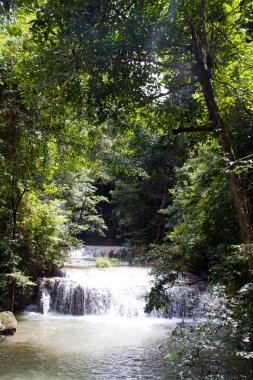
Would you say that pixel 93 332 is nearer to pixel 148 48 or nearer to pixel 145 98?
pixel 145 98

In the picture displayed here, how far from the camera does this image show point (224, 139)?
173 inches

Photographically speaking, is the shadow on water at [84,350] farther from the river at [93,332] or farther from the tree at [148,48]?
the tree at [148,48]

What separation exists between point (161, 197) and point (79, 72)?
1777 centimetres

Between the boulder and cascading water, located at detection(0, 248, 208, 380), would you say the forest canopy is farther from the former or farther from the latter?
cascading water, located at detection(0, 248, 208, 380)

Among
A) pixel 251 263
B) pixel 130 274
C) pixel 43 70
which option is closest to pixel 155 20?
pixel 43 70

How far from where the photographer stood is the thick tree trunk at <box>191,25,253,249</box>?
412 cm

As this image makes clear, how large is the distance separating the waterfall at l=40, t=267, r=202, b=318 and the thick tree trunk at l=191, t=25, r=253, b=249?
720cm

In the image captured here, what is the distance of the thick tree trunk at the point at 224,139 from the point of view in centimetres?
412

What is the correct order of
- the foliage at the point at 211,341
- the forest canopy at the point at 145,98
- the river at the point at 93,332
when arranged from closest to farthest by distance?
the foliage at the point at 211,341 < the forest canopy at the point at 145,98 < the river at the point at 93,332

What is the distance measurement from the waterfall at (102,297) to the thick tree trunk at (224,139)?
7.20m

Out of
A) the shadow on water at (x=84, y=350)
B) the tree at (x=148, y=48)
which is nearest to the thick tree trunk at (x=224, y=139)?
the tree at (x=148, y=48)

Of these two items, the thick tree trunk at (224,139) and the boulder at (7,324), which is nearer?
the thick tree trunk at (224,139)

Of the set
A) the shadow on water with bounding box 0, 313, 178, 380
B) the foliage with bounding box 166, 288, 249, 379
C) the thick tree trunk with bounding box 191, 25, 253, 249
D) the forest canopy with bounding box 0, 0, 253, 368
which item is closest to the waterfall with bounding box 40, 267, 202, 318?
the shadow on water with bounding box 0, 313, 178, 380

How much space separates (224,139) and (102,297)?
328 inches
